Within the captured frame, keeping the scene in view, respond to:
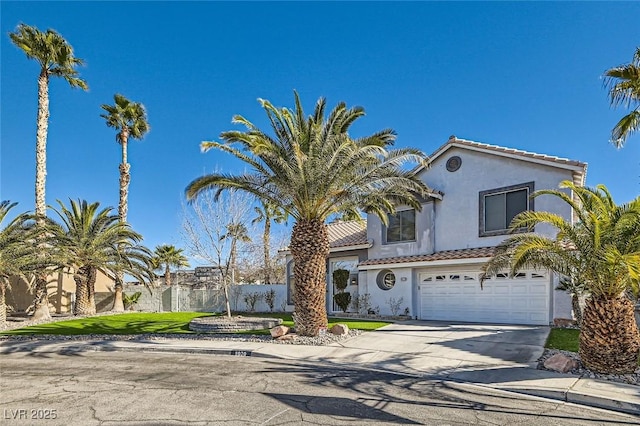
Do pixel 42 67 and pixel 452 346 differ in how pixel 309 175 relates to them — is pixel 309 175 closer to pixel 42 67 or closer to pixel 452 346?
pixel 452 346

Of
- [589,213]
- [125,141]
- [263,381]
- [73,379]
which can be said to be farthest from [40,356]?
[125,141]

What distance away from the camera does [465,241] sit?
18406 millimetres

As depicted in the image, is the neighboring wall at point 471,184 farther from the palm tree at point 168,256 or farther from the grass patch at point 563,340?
the palm tree at point 168,256

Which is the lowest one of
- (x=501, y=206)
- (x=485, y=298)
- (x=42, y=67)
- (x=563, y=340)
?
(x=563, y=340)

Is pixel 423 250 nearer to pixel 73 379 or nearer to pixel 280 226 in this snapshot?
pixel 73 379

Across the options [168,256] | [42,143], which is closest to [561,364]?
[42,143]

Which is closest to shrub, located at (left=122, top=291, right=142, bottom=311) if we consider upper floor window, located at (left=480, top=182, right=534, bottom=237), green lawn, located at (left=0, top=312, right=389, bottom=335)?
green lawn, located at (left=0, top=312, right=389, bottom=335)

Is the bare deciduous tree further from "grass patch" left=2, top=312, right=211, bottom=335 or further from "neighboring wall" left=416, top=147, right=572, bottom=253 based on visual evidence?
"neighboring wall" left=416, top=147, right=572, bottom=253

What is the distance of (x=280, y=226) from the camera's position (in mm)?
37969

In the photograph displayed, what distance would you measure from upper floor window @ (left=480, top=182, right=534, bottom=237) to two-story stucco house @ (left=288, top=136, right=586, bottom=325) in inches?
1.6

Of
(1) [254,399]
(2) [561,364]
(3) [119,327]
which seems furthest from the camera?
(3) [119,327]

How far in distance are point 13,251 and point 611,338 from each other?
2166 cm

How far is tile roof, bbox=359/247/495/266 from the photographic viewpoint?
667 inches

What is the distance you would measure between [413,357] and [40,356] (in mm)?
10850
